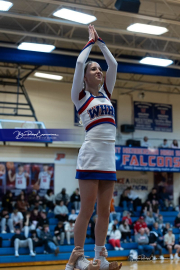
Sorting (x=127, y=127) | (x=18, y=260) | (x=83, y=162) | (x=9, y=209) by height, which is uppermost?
(x=127, y=127)

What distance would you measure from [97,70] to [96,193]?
4.18 feet

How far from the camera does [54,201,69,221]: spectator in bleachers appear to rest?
1554cm

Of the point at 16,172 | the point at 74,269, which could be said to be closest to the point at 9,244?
the point at 16,172

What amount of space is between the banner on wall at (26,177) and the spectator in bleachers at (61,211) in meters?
1.90

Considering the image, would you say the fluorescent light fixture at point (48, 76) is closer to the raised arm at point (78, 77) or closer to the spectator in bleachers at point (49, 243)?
the spectator in bleachers at point (49, 243)

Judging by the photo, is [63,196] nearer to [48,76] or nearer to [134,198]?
[134,198]

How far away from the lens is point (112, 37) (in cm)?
1688

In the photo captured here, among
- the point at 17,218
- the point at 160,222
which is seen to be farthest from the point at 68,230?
the point at 160,222

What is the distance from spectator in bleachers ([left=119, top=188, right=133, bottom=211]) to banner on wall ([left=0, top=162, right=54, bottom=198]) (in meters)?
3.64

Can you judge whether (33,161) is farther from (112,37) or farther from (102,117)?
(102,117)

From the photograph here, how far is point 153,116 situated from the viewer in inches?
846

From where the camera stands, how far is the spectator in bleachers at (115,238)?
14680 mm

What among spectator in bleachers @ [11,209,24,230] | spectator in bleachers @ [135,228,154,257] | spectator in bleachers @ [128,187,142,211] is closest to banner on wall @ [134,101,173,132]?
spectator in bleachers @ [128,187,142,211]

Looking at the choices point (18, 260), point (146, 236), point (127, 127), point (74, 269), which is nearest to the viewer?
point (74, 269)
